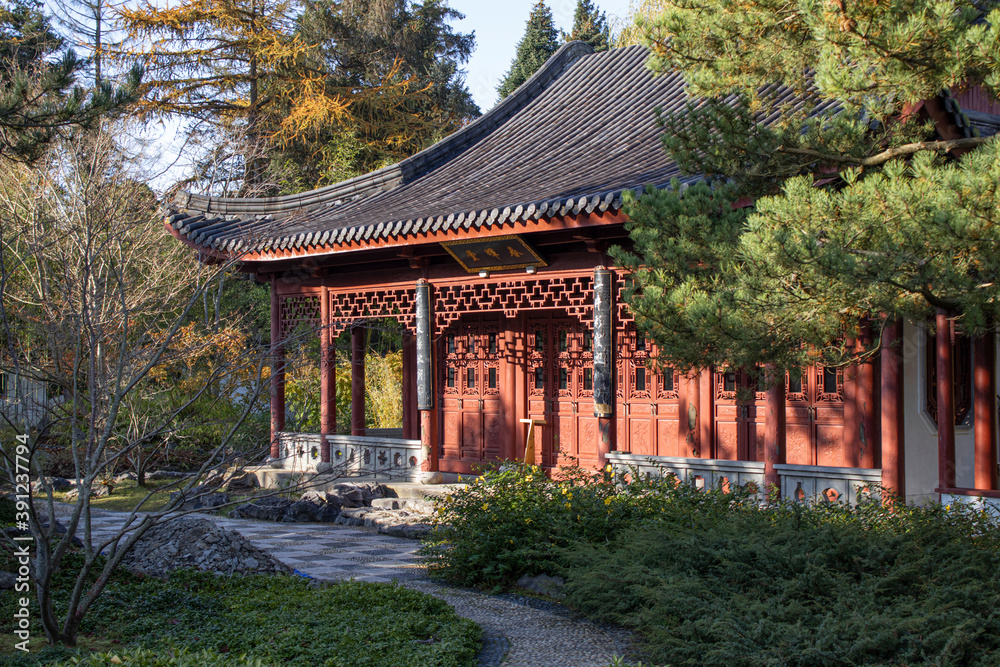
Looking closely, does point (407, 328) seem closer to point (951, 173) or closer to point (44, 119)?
point (44, 119)

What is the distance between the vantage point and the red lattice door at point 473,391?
36.6 ft

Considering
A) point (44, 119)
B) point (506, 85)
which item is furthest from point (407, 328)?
point (506, 85)

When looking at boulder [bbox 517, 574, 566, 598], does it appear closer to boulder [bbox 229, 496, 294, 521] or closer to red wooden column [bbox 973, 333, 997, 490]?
red wooden column [bbox 973, 333, 997, 490]

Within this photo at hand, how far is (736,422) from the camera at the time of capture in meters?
9.09

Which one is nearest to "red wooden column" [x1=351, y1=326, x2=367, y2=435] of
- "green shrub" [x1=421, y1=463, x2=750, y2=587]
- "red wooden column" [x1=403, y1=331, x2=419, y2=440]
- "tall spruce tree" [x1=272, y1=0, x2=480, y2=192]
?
"red wooden column" [x1=403, y1=331, x2=419, y2=440]

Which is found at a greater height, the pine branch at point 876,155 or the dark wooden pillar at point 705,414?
the pine branch at point 876,155

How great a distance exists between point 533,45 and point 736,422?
23.8 m

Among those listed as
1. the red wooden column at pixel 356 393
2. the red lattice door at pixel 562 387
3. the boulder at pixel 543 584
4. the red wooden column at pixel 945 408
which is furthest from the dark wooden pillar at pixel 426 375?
the red wooden column at pixel 945 408

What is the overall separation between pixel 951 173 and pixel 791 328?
1.08 meters

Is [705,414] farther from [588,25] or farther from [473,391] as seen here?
[588,25]

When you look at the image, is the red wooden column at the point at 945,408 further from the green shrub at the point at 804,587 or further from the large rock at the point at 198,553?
the large rock at the point at 198,553

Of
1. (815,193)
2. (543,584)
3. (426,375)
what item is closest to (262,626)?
(543,584)

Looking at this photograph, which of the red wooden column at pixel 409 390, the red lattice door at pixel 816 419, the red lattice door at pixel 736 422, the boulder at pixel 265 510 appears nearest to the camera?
the red lattice door at pixel 816 419

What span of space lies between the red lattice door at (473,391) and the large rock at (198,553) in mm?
4726
